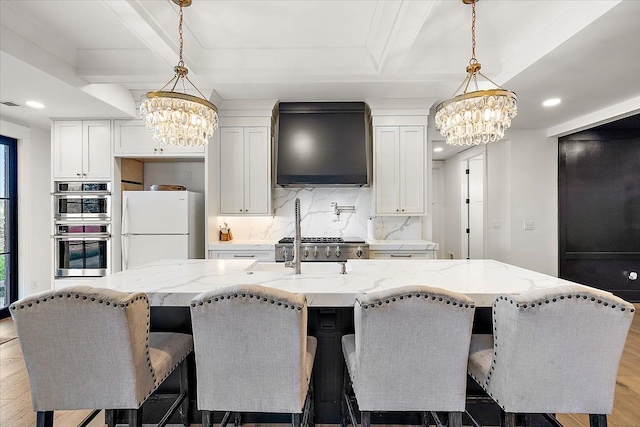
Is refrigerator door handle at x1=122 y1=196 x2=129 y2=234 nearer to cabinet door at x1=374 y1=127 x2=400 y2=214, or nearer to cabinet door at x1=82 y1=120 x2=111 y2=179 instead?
cabinet door at x1=82 y1=120 x2=111 y2=179

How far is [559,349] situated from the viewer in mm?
1214

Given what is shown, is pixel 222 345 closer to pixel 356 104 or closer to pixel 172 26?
pixel 172 26

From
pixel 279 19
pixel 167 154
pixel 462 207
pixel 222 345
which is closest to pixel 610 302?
pixel 222 345

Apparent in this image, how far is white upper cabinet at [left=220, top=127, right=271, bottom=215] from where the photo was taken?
3.83 metres

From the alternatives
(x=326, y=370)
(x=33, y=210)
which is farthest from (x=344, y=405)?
(x=33, y=210)

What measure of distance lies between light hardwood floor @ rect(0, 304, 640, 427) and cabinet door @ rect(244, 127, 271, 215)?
2.36 metres

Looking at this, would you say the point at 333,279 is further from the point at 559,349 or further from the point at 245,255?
the point at 245,255

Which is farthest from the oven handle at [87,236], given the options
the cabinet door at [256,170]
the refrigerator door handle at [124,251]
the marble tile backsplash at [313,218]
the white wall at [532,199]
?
the white wall at [532,199]

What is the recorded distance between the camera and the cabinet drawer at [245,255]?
3.62 meters

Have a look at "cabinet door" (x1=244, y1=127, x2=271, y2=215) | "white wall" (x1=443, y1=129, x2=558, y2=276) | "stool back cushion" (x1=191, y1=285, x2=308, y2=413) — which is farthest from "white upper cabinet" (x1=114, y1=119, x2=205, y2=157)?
"white wall" (x1=443, y1=129, x2=558, y2=276)

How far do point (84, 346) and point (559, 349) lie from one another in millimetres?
1785

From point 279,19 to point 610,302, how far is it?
258 cm

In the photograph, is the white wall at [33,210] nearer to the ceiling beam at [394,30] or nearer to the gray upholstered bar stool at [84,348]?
the gray upholstered bar stool at [84,348]

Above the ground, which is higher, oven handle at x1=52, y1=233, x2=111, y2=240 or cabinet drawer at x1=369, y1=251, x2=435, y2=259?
oven handle at x1=52, y1=233, x2=111, y2=240
